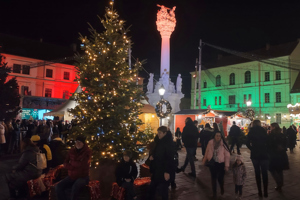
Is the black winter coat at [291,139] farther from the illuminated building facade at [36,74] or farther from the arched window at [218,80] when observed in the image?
the arched window at [218,80]

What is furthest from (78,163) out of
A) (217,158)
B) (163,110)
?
(163,110)

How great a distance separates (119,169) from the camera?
5.54 m

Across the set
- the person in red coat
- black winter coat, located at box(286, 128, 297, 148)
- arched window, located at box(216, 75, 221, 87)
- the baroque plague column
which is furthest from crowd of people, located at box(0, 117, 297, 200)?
arched window, located at box(216, 75, 221, 87)

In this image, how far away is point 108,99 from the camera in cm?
684

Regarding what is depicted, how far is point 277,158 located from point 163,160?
384 cm

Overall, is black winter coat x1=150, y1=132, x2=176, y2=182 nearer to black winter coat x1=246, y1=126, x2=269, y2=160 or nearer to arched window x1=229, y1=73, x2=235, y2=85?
black winter coat x1=246, y1=126, x2=269, y2=160

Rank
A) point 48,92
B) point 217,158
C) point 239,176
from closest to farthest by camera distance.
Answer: point 239,176, point 217,158, point 48,92

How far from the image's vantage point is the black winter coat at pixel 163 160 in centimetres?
505

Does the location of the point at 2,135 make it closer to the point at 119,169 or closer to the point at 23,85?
the point at 119,169

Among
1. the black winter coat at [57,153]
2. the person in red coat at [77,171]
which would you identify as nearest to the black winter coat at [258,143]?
the person in red coat at [77,171]

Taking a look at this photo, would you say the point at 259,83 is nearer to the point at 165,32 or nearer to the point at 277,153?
the point at 165,32

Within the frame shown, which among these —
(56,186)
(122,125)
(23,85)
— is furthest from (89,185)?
(23,85)

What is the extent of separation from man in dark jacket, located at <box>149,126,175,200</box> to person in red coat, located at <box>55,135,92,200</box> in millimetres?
1370

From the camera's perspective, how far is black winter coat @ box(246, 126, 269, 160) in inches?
264
